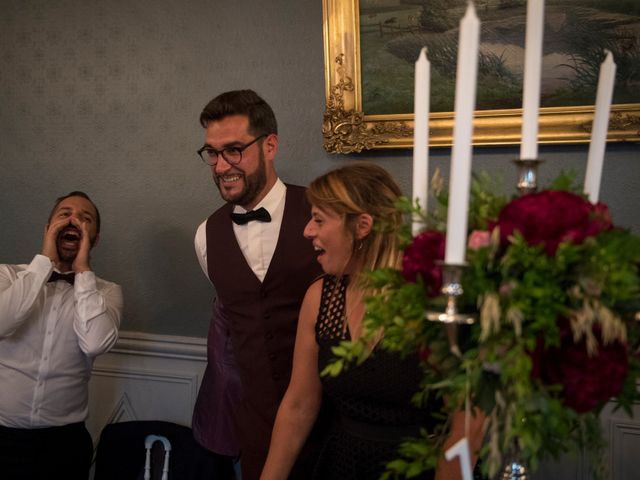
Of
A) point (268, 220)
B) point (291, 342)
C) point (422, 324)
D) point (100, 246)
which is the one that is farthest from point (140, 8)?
point (422, 324)

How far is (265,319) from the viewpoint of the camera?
2.42 metres

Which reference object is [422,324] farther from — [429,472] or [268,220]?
[268,220]

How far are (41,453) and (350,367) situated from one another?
153 centimetres

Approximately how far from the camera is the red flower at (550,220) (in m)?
Result: 0.85

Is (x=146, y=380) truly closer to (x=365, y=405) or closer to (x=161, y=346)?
(x=161, y=346)

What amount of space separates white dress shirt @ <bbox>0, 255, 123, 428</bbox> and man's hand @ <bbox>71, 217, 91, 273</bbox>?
0.16ft

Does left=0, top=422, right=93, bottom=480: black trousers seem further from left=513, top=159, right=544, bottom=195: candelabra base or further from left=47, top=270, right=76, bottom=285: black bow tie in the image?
left=513, top=159, right=544, bottom=195: candelabra base

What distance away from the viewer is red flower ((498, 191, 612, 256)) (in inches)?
33.4

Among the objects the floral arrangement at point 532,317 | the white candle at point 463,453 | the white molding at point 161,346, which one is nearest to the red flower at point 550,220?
the floral arrangement at point 532,317

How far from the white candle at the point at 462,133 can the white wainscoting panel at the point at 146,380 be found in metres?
2.54

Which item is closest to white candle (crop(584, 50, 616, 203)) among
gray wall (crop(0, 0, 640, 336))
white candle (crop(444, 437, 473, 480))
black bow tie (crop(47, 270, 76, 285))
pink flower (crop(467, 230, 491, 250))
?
pink flower (crop(467, 230, 491, 250))

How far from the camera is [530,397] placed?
83 cm

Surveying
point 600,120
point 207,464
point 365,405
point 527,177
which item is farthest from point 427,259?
point 207,464

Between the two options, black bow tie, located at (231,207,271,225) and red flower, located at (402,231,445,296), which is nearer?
red flower, located at (402,231,445,296)
